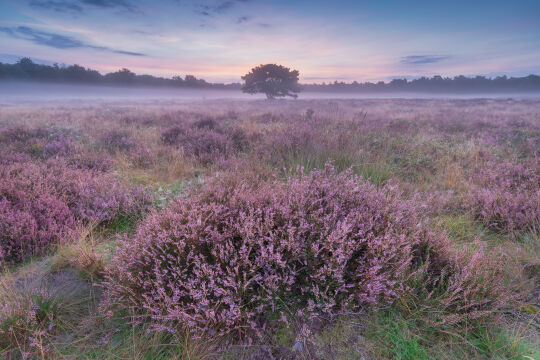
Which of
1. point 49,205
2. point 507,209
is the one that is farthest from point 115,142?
point 507,209

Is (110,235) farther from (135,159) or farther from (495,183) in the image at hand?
(495,183)

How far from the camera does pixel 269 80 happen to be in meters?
50.3

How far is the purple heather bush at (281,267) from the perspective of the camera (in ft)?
5.75

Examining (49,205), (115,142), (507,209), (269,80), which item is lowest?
(507,209)

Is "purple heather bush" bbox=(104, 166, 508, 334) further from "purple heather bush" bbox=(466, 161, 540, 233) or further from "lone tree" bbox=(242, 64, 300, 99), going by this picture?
"lone tree" bbox=(242, 64, 300, 99)

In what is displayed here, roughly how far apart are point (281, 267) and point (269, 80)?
52.5 m

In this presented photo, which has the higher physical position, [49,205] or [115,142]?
[115,142]

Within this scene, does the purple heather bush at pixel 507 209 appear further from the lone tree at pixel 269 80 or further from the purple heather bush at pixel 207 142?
the lone tree at pixel 269 80

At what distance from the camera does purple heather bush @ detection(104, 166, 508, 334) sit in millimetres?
1753

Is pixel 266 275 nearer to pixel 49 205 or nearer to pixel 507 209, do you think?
pixel 49 205

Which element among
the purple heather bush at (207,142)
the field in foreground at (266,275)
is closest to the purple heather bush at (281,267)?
the field in foreground at (266,275)

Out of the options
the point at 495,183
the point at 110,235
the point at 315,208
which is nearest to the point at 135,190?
the point at 110,235

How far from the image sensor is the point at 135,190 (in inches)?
158

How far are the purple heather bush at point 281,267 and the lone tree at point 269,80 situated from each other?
164 ft
